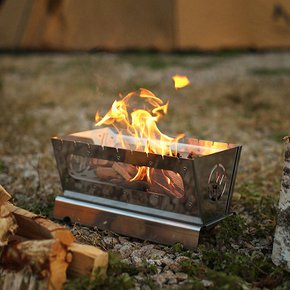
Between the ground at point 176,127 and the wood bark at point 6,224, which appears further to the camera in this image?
the ground at point 176,127

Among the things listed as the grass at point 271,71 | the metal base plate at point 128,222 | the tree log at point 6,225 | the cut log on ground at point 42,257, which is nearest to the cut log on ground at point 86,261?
the cut log on ground at point 42,257

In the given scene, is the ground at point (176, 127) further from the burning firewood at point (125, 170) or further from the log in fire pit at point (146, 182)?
the burning firewood at point (125, 170)

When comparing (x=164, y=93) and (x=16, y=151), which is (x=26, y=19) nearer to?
(x=164, y=93)

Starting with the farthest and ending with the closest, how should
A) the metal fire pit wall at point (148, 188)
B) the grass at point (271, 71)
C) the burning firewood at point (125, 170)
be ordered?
1. the grass at point (271, 71)
2. the burning firewood at point (125, 170)
3. the metal fire pit wall at point (148, 188)

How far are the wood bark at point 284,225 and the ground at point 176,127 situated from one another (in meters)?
0.07

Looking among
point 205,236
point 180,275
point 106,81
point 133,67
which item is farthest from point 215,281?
point 133,67

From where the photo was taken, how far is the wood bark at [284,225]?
2809 millimetres

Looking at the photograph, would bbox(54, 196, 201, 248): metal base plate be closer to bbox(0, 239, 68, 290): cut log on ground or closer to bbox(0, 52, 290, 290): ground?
bbox(0, 52, 290, 290): ground

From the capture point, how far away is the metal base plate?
10.1 ft

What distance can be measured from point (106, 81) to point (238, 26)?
395cm

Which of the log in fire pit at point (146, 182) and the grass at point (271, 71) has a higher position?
the grass at point (271, 71)

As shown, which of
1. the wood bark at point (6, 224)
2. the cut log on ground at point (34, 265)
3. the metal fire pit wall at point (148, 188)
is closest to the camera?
the cut log on ground at point (34, 265)

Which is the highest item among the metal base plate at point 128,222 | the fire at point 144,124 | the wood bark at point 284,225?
the fire at point 144,124

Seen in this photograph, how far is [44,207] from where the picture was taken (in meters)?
3.79
